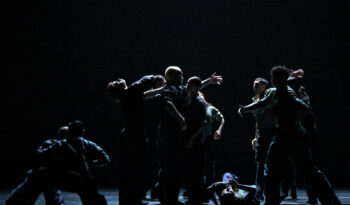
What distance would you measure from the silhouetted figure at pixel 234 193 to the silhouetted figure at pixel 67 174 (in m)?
1.09

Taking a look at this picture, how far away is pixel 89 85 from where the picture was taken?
7.17 metres

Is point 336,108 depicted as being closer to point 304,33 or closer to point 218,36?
point 304,33

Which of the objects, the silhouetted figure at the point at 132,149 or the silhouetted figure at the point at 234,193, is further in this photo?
the silhouetted figure at the point at 234,193

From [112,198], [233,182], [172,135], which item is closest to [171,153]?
[172,135]

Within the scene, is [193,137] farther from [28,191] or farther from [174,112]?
[28,191]

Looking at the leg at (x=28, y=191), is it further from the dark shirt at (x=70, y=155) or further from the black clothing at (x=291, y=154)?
the black clothing at (x=291, y=154)

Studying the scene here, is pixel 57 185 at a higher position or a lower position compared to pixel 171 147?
lower

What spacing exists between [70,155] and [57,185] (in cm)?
26

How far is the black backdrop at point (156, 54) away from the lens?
708 cm

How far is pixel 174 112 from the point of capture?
11.0ft

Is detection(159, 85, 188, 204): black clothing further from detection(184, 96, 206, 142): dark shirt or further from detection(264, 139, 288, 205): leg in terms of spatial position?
detection(264, 139, 288, 205): leg

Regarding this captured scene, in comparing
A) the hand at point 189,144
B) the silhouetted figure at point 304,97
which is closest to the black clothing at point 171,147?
the hand at point 189,144

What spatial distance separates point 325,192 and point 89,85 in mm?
5098

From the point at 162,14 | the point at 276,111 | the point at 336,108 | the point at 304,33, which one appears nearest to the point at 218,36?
the point at 162,14
